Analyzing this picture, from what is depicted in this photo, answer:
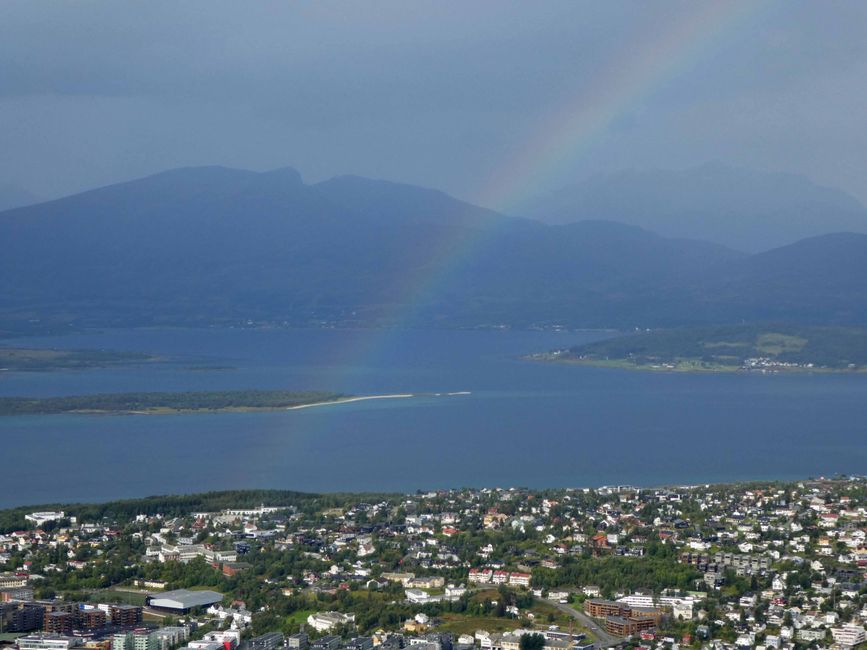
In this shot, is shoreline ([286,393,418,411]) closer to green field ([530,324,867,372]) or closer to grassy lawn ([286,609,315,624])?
green field ([530,324,867,372])

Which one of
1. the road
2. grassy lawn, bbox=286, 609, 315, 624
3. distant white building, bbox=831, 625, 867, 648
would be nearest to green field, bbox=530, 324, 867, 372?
the road

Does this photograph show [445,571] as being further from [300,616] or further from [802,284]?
[802,284]

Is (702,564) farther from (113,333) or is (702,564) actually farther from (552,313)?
(552,313)

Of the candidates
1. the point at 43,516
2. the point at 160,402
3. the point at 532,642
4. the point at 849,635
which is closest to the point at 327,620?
the point at 532,642

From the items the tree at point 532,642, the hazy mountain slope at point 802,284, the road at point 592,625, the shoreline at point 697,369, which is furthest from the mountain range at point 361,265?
the tree at point 532,642

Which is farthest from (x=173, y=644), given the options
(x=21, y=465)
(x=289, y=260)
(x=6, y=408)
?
(x=289, y=260)

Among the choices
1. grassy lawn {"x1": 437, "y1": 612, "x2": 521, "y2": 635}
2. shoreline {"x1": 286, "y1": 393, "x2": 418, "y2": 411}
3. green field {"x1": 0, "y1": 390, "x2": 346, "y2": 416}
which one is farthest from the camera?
shoreline {"x1": 286, "y1": 393, "x2": 418, "y2": 411}
